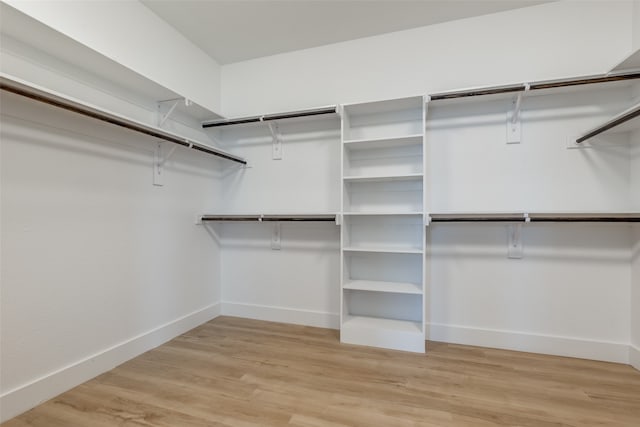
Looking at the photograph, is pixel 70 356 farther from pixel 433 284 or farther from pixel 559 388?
pixel 559 388

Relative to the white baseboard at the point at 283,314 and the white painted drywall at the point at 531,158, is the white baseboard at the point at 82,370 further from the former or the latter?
the white painted drywall at the point at 531,158

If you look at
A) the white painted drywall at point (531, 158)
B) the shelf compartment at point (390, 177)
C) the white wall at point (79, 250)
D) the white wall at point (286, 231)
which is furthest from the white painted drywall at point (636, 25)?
the white wall at point (79, 250)

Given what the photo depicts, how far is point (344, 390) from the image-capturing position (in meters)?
1.64

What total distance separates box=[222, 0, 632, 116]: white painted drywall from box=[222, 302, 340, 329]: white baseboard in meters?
1.82

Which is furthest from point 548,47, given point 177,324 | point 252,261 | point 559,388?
point 177,324

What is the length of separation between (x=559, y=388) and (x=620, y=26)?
2285 mm

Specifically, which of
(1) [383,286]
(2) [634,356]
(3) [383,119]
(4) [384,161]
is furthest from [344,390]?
(3) [383,119]

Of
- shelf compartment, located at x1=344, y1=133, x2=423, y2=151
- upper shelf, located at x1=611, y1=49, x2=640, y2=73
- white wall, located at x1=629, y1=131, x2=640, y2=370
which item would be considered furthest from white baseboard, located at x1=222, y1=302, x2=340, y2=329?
upper shelf, located at x1=611, y1=49, x2=640, y2=73

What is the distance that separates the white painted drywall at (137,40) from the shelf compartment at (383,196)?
1537mm

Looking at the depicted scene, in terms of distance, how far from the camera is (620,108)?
1.94 m

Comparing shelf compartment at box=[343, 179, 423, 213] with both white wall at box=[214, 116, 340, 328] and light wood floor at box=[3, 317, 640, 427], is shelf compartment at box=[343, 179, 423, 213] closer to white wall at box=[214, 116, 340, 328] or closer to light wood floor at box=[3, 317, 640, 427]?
white wall at box=[214, 116, 340, 328]

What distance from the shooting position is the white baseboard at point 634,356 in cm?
182

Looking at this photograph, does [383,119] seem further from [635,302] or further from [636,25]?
[635,302]

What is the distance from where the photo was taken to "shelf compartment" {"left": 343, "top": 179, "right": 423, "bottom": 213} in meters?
2.34
